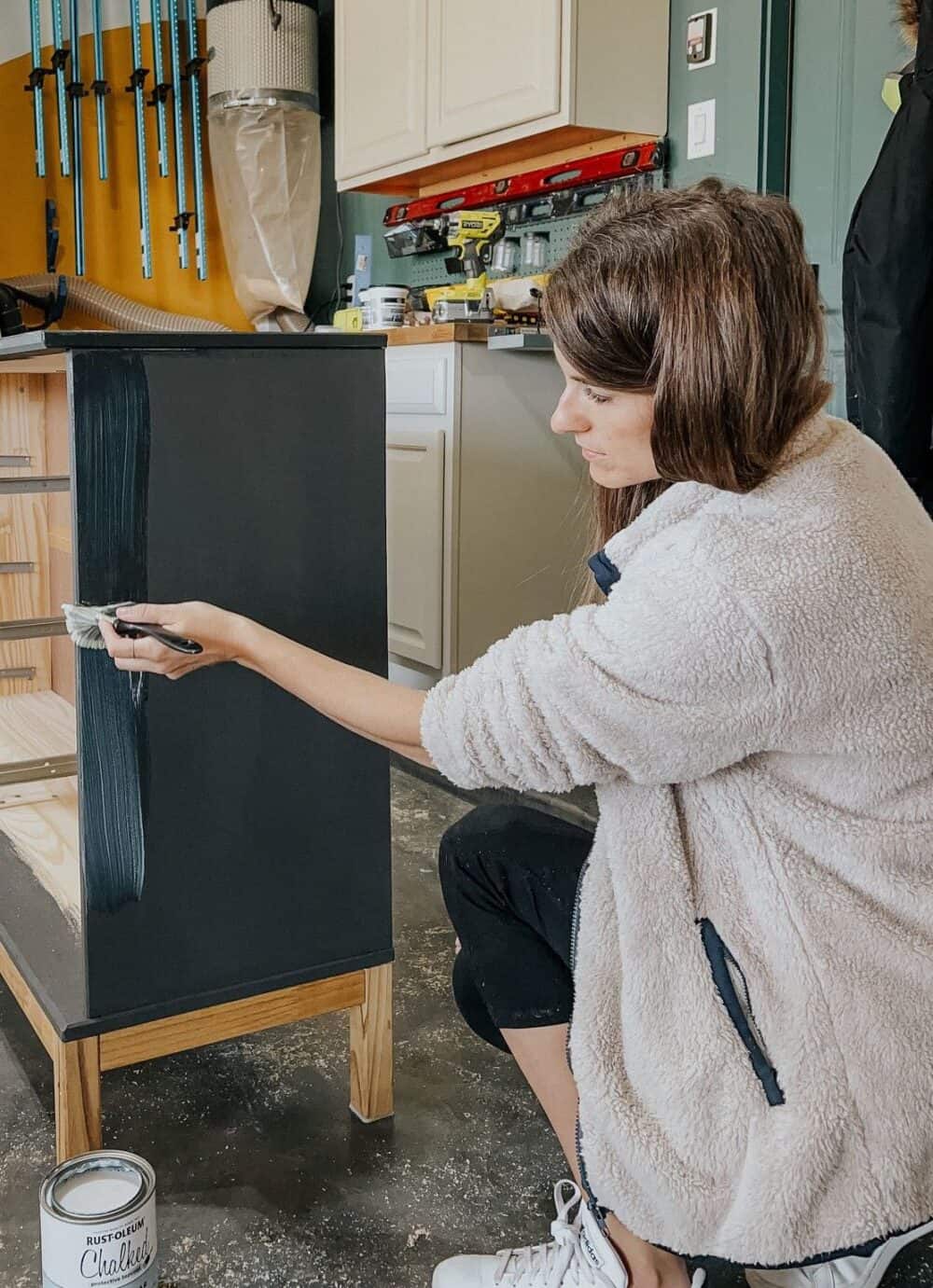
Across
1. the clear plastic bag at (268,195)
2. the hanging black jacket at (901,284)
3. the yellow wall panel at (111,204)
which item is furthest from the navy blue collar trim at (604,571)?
the yellow wall panel at (111,204)

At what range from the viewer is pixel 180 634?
3.68ft

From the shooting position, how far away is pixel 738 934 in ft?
3.22

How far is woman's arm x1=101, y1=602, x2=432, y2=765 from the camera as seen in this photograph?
1.07m

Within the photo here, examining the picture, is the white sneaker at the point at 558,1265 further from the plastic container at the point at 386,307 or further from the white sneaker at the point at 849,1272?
the plastic container at the point at 386,307

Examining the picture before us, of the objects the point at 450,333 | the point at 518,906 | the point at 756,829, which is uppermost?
the point at 450,333

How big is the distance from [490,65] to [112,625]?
2365 millimetres

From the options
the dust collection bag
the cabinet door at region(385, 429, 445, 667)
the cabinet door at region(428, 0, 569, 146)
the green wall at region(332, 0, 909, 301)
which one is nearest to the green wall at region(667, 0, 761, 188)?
the green wall at region(332, 0, 909, 301)

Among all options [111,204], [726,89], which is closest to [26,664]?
[726,89]

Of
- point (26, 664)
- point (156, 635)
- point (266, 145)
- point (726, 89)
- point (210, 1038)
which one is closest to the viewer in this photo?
point (156, 635)

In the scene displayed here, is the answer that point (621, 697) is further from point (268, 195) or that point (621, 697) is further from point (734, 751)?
point (268, 195)

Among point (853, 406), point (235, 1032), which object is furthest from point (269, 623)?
point (853, 406)

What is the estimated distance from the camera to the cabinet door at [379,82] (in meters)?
3.35

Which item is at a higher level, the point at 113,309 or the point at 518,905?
the point at 113,309

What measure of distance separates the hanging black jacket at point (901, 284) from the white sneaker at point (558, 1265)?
1348 millimetres
